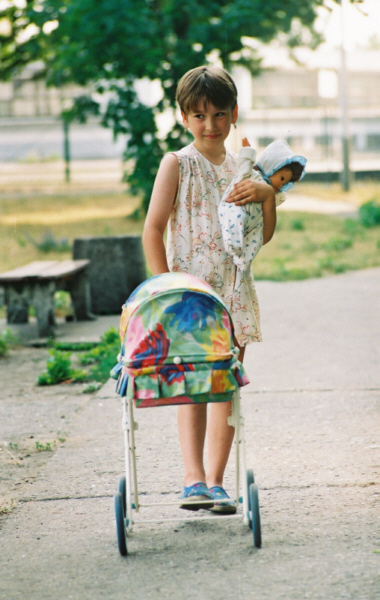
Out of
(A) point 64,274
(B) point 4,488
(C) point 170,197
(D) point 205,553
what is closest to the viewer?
(D) point 205,553

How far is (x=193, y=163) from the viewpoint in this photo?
3451mm

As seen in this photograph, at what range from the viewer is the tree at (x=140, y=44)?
12398mm

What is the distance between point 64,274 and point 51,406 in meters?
2.15

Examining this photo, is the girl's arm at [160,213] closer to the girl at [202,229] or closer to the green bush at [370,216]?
the girl at [202,229]

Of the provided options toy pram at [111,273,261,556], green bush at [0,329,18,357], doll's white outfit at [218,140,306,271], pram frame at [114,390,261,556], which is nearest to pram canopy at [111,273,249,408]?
toy pram at [111,273,261,556]

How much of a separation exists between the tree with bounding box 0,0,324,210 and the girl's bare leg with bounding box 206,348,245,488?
32.2 ft

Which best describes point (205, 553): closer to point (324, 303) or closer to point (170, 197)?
point (170, 197)

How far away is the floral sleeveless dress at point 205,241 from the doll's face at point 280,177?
22 cm

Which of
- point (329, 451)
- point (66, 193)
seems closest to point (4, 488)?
point (329, 451)

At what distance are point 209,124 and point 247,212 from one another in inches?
15.3

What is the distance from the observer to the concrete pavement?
2.89m

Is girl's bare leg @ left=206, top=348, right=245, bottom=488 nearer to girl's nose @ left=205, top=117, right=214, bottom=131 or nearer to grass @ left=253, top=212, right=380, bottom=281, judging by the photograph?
girl's nose @ left=205, top=117, right=214, bottom=131

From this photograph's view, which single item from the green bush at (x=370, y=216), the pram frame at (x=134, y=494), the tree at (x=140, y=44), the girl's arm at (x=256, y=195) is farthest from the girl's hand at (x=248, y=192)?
the green bush at (x=370, y=216)

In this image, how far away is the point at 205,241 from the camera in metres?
3.43
